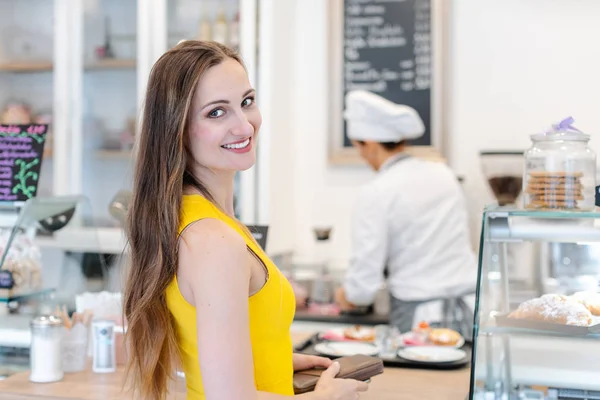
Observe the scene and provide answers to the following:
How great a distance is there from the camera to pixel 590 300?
6.17ft

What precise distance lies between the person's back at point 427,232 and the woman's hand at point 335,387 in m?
1.74

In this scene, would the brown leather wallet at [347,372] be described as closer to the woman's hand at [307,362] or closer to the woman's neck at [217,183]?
the woman's hand at [307,362]

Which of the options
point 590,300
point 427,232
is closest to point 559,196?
point 590,300

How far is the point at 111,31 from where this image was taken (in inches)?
151

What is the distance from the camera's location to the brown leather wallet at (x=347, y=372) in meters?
1.70

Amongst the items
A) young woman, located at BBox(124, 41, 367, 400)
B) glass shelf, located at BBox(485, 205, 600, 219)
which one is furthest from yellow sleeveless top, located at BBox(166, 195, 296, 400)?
glass shelf, located at BBox(485, 205, 600, 219)

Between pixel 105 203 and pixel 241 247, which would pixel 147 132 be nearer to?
pixel 241 247

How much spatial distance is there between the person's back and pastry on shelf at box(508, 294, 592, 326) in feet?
4.75

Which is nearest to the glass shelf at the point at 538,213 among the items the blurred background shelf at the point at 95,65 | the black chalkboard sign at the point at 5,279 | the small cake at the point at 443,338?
the small cake at the point at 443,338

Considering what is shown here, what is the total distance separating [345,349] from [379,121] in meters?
1.40

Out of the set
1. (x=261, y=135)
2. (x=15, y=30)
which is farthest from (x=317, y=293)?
(x=15, y=30)

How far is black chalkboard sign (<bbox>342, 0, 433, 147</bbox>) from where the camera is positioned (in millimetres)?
3867

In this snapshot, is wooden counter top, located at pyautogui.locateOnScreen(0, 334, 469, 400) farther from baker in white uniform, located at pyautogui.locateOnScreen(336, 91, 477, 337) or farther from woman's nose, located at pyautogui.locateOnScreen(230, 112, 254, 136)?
baker in white uniform, located at pyautogui.locateOnScreen(336, 91, 477, 337)

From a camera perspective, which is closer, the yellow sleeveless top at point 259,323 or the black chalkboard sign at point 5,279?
the yellow sleeveless top at point 259,323
